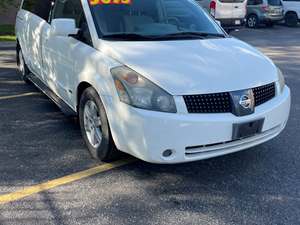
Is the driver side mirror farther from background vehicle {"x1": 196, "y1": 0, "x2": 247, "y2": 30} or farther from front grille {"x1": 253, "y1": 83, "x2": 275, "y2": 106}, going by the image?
background vehicle {"x1": 196, "y1": 0, "x2": 247, "y2": 30}

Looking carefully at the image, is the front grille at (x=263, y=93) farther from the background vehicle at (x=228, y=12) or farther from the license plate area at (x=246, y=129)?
the background vehicle at (x=228, y=12)

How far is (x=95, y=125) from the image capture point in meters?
4.23

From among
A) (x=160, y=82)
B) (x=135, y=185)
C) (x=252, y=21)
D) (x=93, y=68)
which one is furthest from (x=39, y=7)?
(x=252, y=21)

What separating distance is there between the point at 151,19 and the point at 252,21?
17.1 m

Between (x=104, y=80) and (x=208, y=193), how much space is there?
136cm

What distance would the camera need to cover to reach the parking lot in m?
3.33

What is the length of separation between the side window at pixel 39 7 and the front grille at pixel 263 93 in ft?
10.1

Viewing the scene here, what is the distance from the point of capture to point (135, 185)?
3822 millimetres

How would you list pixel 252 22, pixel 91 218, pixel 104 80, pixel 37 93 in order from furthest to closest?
pixel 252 22 < pixel 37 93 < pixel 104 80 < pixel 91 218

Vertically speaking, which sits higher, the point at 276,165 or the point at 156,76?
the point at 156,76

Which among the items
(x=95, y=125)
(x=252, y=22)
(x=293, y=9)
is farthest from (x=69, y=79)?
(x=293, y=9)

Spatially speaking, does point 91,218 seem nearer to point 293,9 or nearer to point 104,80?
point 104,80

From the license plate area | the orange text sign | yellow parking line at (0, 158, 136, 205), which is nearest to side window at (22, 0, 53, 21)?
the orange text sign

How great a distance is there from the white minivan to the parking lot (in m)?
0.33
